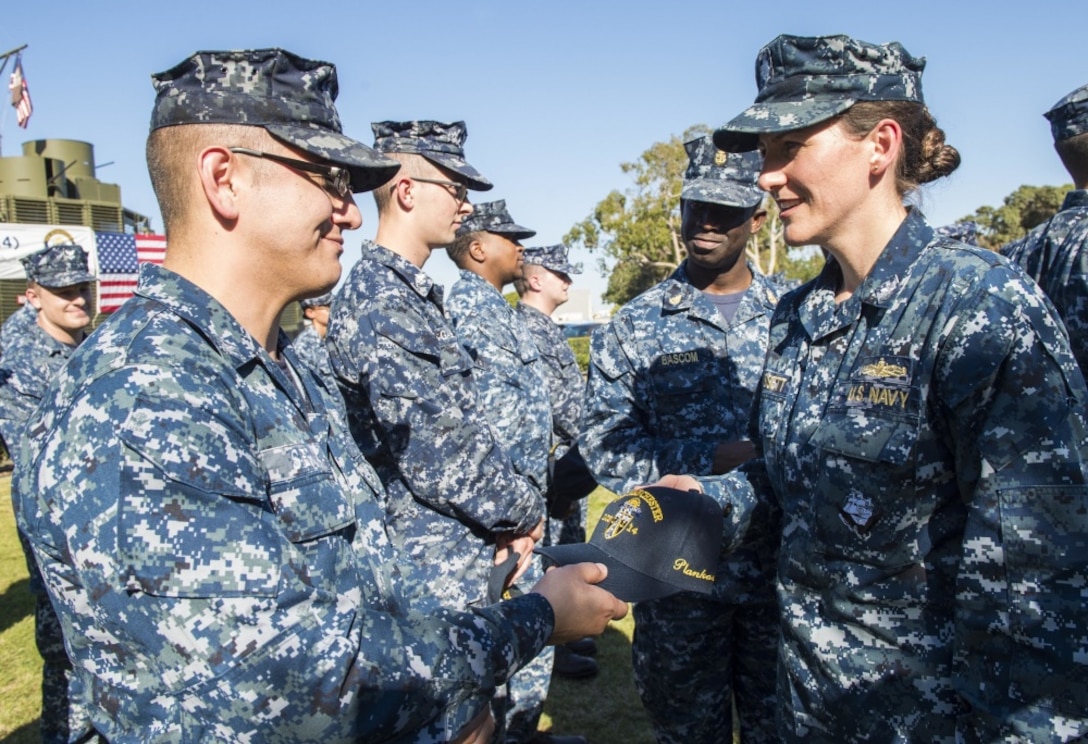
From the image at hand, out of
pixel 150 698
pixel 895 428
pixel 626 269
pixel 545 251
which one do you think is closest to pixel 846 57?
pixel 895 428

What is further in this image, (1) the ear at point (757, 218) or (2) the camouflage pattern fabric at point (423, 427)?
(1) the ear at point (757, 218)

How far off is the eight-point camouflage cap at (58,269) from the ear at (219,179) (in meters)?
5.04

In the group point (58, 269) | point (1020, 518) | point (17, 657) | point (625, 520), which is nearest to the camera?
point (1020, 518)

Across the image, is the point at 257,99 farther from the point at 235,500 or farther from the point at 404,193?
the point at 404,193

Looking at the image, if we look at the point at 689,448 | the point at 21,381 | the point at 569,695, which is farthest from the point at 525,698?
the point at 21,381

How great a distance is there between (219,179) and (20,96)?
19917 mm

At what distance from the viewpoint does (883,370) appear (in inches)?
76.4

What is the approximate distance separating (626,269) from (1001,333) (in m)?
41.6

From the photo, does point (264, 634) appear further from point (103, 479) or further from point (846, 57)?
point (846, 57)

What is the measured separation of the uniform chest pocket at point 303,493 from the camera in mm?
1505

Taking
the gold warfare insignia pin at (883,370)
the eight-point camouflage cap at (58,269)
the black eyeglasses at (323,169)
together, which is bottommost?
the gold warfare insignia pin at (883,370)

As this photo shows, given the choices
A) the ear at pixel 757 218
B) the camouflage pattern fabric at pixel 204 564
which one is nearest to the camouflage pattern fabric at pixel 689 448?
the ear at pixel 757 218

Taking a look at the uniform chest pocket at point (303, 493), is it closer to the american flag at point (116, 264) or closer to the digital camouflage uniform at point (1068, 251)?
the digital camouflage uniform at point (1068, 251)

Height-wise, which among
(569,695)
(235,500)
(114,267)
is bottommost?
(569,695)
